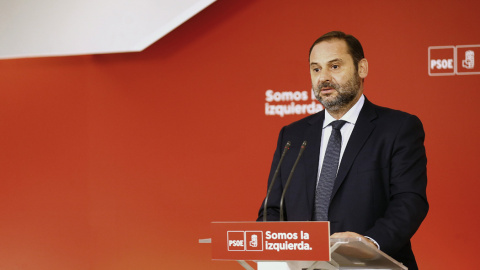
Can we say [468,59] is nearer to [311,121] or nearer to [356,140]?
[311,121]

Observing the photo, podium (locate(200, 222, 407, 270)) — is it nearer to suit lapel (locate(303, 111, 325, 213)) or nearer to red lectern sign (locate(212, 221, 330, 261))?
red lectern sign (locate(212, 221, 330, 261))

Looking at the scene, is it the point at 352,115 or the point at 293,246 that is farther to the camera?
the point at 352,115

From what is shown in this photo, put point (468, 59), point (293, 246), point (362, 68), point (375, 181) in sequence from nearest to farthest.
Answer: point (293, 246)
point (375, 181)
point (362, 68)
point (468, 59)

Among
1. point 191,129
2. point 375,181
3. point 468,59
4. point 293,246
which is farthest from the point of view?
point 191,129

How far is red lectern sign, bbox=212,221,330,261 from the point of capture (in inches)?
60.8

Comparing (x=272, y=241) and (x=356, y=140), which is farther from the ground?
(x=356, y=140)

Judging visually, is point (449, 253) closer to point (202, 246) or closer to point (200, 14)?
point (202, 246)

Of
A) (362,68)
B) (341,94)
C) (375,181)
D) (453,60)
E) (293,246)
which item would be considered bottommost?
(293,246)

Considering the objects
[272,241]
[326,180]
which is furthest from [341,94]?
[272,241]

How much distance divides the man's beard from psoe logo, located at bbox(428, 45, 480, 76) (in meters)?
1.80

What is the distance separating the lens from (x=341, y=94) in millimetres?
2264

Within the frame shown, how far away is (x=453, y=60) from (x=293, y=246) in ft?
8.88

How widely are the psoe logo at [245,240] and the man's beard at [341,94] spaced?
0.80m

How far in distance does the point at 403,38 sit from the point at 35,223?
9.49ft
